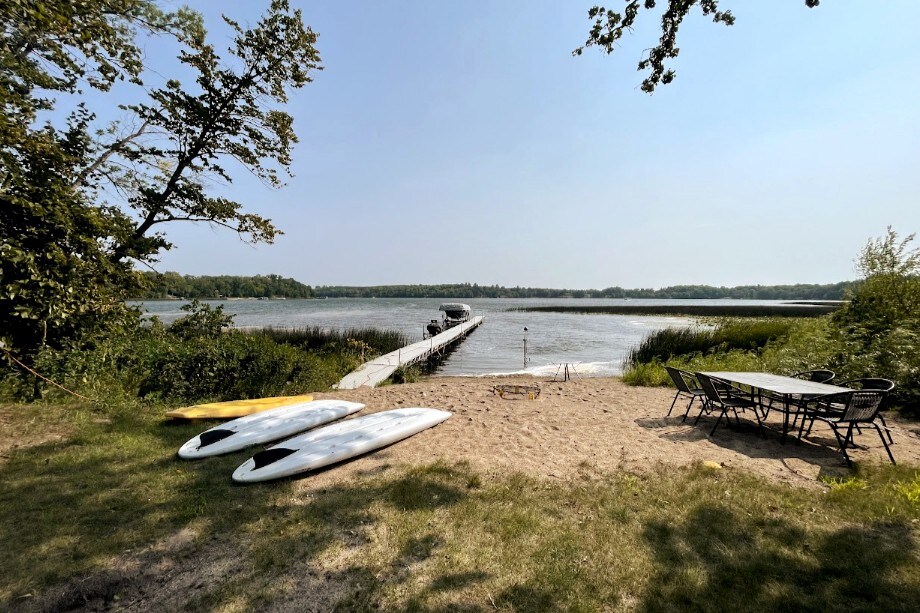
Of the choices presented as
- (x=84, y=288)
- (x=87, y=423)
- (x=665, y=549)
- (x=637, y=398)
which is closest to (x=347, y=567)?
(x=665, y=549)

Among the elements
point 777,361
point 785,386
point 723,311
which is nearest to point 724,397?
point 785,386

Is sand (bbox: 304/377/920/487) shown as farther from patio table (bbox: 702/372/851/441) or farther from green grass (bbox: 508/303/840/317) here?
green grass (bbox: 508/303/840/317)

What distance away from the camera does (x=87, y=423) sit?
5.25 meters

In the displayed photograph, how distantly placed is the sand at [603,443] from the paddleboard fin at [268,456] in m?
0.48

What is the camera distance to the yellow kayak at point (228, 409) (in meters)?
5.99

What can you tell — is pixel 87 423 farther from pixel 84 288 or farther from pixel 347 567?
pixel 347 567

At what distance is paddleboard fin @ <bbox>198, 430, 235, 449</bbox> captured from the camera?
4812 mm

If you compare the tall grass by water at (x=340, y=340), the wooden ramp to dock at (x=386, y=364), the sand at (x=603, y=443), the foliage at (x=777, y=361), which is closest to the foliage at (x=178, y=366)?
the wooden ramp to dock at (x=386, y=364)

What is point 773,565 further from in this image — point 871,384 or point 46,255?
point 46,255

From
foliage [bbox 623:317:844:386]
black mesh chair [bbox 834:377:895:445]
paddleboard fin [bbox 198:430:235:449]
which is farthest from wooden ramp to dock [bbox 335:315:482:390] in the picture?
black mesh chair [bbox 834:377:895:445]

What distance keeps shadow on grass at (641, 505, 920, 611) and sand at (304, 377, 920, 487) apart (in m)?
1.14

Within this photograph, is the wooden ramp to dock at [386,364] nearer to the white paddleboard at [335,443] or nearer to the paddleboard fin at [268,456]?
the white paddleboard at [335,443]

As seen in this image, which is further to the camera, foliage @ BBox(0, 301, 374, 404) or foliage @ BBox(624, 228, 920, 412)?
foliage @ BBox(624, 228, 920, 412)

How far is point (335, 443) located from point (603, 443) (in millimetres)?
3325
